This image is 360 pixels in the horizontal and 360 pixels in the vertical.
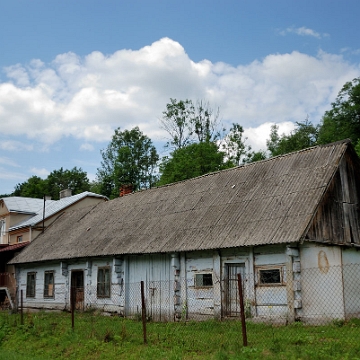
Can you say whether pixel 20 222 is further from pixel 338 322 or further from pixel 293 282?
pixel 338 322

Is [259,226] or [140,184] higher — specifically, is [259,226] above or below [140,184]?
below

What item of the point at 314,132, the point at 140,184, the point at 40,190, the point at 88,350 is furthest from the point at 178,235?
the point at 40,190

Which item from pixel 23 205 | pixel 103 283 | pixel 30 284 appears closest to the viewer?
pixel 103 283

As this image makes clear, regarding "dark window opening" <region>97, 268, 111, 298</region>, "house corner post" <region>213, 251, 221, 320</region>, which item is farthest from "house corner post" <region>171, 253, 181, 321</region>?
"dark window opening" <region>97, 268, 111, 298</region>

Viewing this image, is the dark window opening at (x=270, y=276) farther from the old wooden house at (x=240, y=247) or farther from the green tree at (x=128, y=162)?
the green tree at (x=128, y=162)

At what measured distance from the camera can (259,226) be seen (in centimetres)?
1453

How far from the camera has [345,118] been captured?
39219 millimetres

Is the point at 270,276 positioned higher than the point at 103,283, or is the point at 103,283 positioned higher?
the point at 270,276

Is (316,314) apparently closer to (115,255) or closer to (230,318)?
(230,318)

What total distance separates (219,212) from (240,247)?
255cm

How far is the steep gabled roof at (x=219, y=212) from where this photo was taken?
14.3 m

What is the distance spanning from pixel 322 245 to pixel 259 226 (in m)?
1.86

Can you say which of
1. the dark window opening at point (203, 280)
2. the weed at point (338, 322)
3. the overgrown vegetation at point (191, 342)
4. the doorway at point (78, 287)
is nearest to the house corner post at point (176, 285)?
the dark window opening at point (203, 280)

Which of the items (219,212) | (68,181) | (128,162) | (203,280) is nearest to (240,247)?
(203,280)
